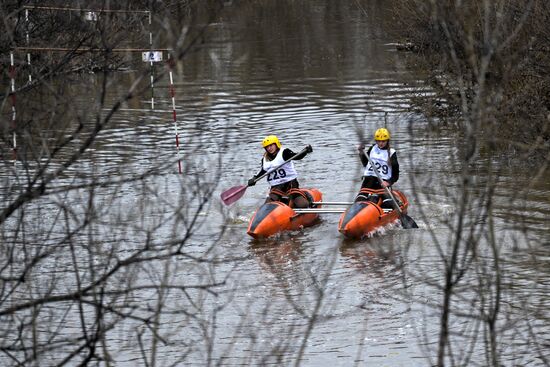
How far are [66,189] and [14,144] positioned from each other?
28.4 inches

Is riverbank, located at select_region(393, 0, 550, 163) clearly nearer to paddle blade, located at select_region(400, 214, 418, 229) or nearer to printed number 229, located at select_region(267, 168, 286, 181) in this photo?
paddle blade, located at select_region(400, 214, 418, 229)

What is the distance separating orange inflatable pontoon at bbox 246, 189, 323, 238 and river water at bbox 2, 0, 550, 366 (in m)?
0.18

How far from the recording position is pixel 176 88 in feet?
103

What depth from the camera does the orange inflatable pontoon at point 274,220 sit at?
15148 millimetres

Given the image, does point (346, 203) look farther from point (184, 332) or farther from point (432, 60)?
point (432, 60)

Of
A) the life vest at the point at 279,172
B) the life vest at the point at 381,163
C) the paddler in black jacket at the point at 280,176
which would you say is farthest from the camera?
the life vest at the point at 279,172

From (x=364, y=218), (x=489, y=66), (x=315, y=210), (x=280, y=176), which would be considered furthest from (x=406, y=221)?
(x=489, y=66)

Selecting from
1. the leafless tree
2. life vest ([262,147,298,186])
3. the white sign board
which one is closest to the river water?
the leafless tree

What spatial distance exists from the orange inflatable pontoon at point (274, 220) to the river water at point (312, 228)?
182 millimetres

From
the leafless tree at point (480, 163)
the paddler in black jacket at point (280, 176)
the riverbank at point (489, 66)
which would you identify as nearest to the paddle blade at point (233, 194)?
the paddler in black jacket at point (280, 176)

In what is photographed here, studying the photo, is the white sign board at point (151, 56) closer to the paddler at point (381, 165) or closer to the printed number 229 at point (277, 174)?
the printed number 229 at point (277, 174)

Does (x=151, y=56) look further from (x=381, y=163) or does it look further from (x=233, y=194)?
(x=381, y=163)

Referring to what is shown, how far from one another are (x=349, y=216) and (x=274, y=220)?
1059 millimetres

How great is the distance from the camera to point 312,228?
16.1m
